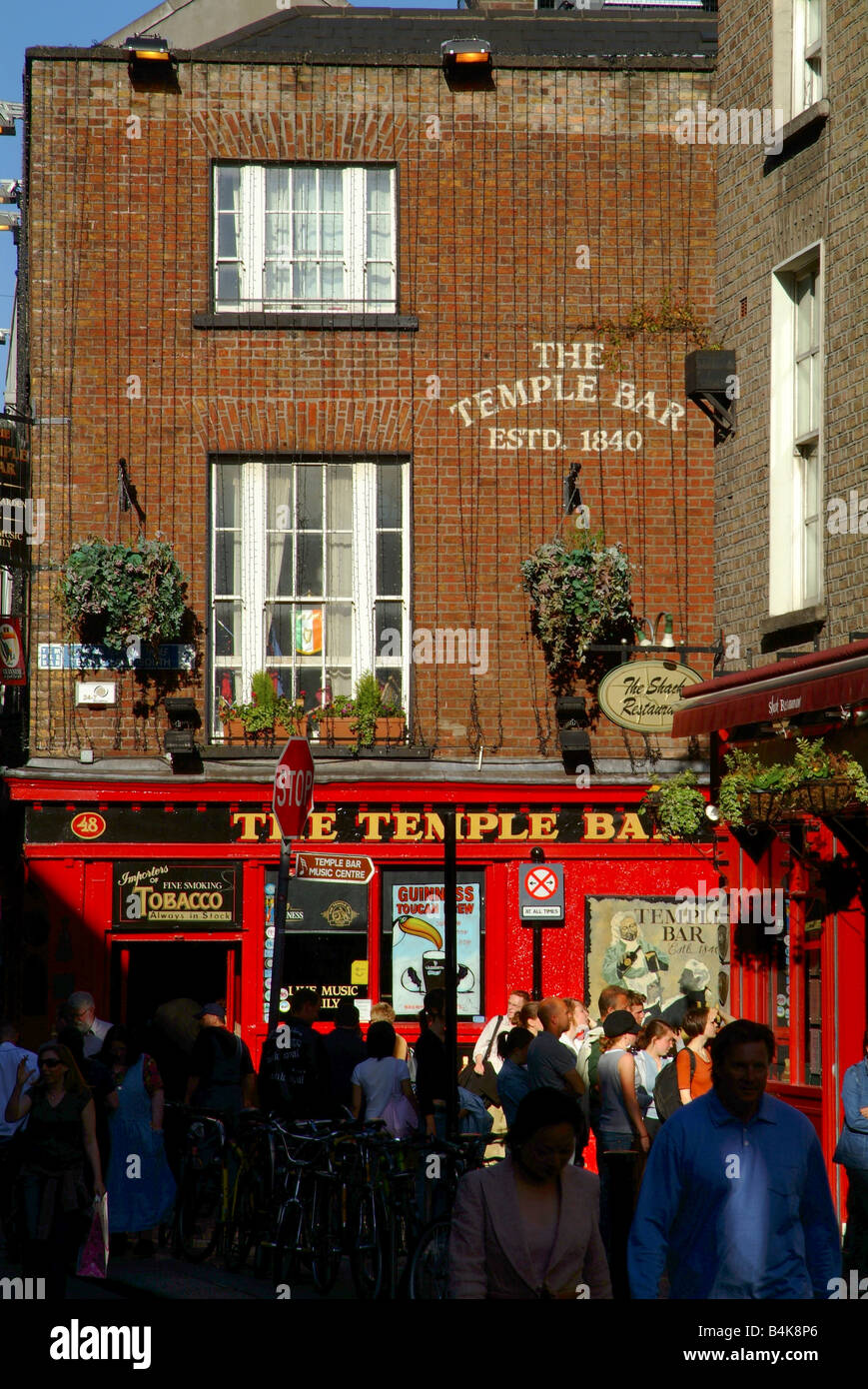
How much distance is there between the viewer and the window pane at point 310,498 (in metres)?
19.2

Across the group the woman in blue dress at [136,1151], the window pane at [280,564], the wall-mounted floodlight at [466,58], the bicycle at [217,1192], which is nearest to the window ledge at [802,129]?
the wall-mounted floodlight at [466,58]

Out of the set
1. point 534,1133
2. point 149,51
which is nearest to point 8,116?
point 149,51

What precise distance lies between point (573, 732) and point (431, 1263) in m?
8.81

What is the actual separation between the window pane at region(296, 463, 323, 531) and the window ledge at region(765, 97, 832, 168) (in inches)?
220

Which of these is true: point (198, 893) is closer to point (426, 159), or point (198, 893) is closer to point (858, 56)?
point (426, 159)

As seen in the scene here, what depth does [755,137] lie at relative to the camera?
16.9m

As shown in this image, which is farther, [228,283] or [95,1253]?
[228,283]

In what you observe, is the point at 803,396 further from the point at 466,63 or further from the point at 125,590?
the point at 125,590

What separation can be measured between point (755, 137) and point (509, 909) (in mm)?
7668

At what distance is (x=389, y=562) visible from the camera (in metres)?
19.2

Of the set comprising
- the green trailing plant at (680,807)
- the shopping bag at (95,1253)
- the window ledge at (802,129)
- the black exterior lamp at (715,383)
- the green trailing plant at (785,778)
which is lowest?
the shopping bag at (95,1253)

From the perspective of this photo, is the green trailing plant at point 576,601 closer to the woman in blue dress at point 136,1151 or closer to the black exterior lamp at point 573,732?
the black exterior lamp at point 573,732

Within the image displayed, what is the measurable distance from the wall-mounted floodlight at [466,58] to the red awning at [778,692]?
6.82 m
